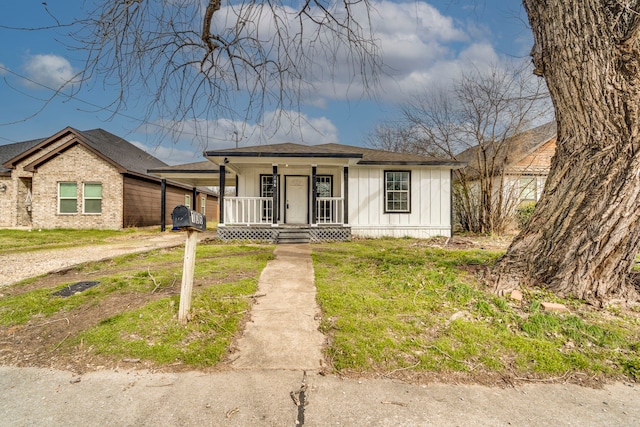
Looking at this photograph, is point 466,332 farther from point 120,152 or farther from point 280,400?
point 120,152

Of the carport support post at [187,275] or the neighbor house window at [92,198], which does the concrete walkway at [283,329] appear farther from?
the neighbor house window at [92,198]

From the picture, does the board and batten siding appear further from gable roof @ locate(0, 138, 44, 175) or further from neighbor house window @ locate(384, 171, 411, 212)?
gable roof @ locate(0, 138, 44, 175)

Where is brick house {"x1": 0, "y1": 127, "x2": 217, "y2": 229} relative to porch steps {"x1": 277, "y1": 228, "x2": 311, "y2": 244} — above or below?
above

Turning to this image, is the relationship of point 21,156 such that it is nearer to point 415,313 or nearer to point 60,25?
point 60,25

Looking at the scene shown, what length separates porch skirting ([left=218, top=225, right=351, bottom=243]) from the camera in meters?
10.5

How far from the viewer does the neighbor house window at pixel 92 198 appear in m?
14.7

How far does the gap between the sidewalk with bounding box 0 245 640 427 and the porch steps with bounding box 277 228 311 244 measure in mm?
7717

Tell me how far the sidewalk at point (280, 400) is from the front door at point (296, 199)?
9896 millimetres

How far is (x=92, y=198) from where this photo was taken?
579 inches

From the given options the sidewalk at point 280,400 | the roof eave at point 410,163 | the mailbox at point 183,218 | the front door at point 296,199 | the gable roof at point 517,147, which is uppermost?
the gable roof at point 517,147

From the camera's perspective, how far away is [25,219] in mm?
15930

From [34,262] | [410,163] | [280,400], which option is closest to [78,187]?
[34,262]

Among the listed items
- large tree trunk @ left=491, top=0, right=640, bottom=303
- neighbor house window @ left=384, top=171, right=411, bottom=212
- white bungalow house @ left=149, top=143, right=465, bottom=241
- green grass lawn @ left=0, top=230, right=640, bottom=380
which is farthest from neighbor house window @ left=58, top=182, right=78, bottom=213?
large tree trunk @ left=491, top=0, right=640, bottom=303

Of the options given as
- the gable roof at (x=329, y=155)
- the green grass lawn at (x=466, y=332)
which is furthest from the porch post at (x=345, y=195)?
the green grass lawn at (x=466, y=332)
